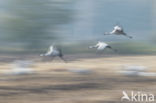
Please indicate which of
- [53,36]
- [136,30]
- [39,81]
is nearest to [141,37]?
[136,30]

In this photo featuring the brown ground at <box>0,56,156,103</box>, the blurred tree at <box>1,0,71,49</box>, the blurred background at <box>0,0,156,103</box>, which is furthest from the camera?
the blurred tree at <box>1,0,71,49</box>

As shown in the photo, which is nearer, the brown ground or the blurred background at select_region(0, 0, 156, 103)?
the brown ground

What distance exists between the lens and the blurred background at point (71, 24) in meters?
28.6

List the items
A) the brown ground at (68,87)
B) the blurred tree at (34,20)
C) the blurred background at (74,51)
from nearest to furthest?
the brown ground at (68,87) < the blurred background at (74,51) < the blurred tree at (34,20)

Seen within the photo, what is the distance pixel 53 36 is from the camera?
29844 mm

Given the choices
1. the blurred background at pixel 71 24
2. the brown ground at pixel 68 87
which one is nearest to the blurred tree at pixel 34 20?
the blurred background at pixel 71 24

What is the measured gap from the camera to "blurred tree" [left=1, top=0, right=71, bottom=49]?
1111 inches

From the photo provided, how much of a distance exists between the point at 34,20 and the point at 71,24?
4.01 metres

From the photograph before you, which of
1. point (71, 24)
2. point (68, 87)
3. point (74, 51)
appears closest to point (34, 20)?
point (74, 51)

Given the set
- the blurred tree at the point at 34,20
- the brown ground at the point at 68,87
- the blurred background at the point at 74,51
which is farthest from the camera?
the blurred tree at the point at 34,20

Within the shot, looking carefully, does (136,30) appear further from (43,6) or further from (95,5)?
(43,6)

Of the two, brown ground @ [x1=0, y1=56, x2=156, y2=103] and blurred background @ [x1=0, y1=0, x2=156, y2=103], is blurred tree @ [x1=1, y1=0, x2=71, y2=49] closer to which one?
blurred background @ [x1=0, y1=0, x2=156, y2=103]

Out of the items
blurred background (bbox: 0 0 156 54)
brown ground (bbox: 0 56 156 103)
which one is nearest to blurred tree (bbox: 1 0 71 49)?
blurred background (bbox: 0 0 156 54)

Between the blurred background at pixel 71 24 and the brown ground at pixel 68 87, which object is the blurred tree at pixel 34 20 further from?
the brown ground at pixel 68 87
